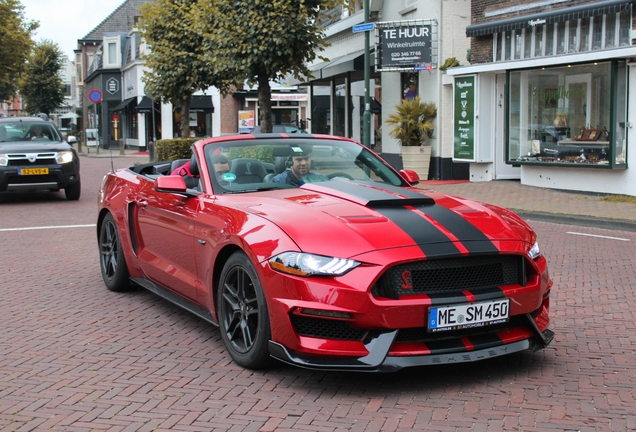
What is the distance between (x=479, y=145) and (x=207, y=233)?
14556 mm

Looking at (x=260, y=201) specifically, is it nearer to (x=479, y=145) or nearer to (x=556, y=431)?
(x=556, y=431)

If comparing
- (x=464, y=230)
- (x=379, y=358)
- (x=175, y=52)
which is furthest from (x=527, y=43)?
(x=175, y=52)

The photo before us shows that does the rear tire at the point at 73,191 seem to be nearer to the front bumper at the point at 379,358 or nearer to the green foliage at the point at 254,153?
the green foliage at the point at 254,153

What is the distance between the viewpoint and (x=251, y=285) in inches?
183

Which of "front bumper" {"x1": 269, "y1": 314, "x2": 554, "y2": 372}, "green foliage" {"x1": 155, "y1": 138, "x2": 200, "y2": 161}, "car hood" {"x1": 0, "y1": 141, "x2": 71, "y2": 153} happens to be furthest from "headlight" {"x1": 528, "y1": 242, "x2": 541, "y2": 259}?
"green foliage" {"x1": 155, "y1": 138, "x2": 200, "y2": 161}

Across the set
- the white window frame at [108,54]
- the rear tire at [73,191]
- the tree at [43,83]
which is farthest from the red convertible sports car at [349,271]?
the tree at [43,83]

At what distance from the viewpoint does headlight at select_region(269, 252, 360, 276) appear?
4.12 metres

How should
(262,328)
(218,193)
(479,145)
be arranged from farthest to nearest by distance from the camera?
(479,145)
(218,193)
(262,328)

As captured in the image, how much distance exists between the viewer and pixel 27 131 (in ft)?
54.2

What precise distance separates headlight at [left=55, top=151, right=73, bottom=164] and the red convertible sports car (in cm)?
1094

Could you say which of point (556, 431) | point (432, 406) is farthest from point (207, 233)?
point (556, 431)

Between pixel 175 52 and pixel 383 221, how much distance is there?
2639 centimetres

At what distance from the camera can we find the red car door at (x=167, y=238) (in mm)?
5469

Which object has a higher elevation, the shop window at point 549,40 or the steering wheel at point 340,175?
the shop window at point 549,40
